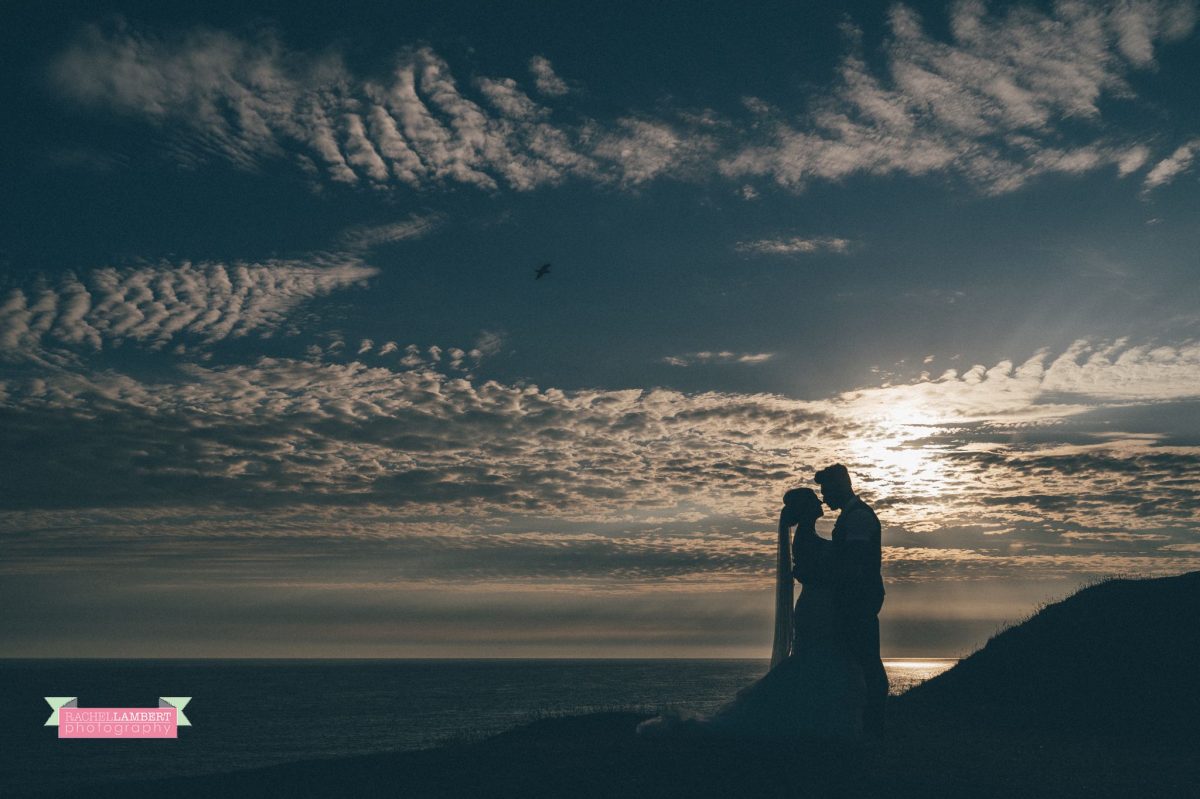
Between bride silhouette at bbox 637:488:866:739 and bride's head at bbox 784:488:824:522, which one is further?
bride's head at bbox 784:488:824:522

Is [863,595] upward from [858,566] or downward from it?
downward

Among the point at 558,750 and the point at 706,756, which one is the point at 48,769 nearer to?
the point at 558,750

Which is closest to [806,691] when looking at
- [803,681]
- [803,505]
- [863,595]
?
[803,681]

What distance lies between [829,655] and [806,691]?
0.63m

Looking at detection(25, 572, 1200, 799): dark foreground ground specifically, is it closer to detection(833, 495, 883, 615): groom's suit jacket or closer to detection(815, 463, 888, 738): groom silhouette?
detection(815, 463, 888, 738): groom silhouette

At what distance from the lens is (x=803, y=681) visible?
11.9 m

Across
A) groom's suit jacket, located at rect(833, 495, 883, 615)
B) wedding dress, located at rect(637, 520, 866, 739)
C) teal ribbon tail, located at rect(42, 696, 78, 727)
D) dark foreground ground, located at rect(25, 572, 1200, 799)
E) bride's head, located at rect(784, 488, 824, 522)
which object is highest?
bride's head, located at rect(784, 488, 824, 522)

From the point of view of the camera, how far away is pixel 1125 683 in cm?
2034

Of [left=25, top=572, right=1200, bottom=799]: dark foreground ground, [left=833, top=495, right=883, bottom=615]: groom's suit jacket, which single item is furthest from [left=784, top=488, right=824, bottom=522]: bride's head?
[left=25, top=572, right=1200, bottom=799]: dark foreground ground

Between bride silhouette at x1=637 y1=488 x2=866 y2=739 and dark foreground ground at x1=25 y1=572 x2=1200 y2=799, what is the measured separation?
26cm

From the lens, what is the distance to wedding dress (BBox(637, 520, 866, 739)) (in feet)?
37.9

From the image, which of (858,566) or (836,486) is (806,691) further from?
(836,486)

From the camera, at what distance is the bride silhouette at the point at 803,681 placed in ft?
37.9

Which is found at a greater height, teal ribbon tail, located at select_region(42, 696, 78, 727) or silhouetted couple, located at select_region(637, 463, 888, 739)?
silhouetted couple, located at select_region(637, 463, 888, 739)
